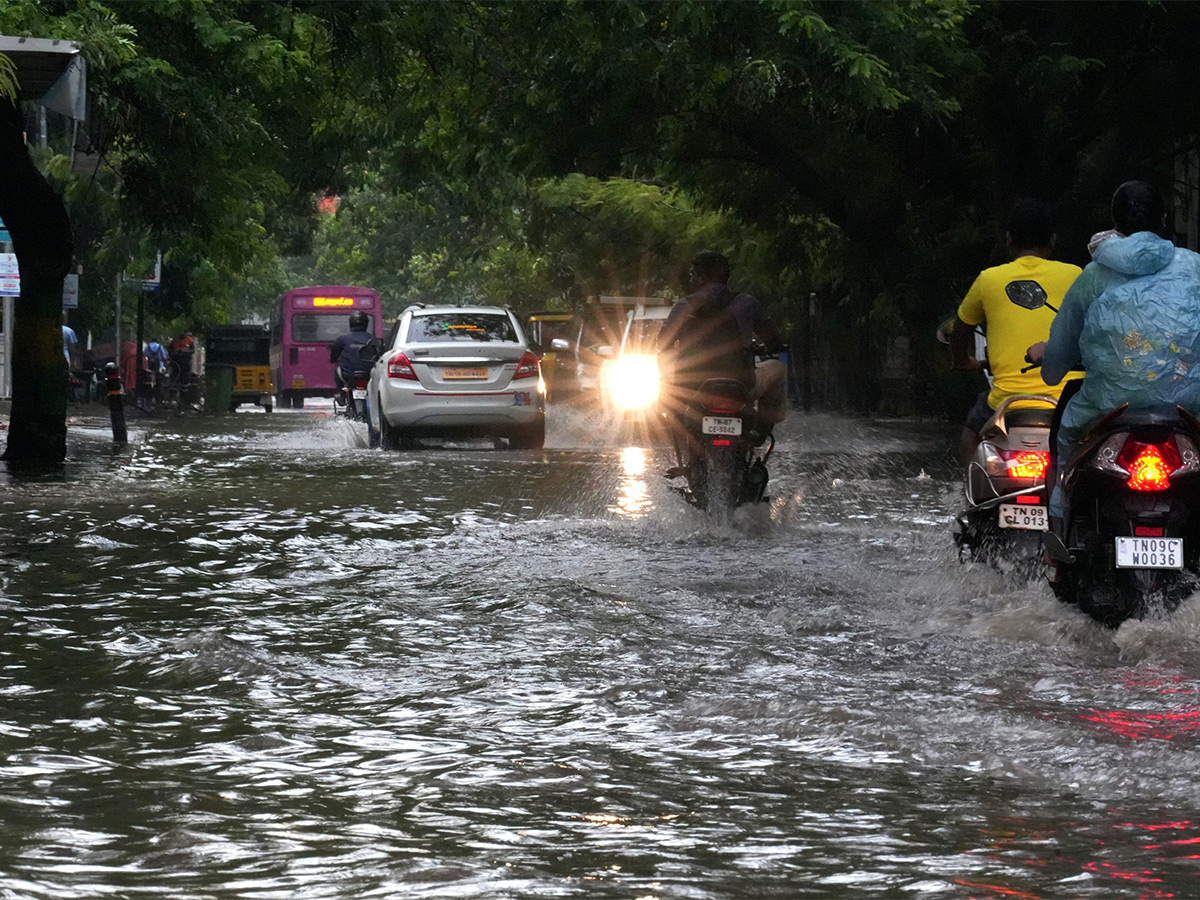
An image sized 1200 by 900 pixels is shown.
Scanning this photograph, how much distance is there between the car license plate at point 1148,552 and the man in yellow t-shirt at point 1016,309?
1.40 metres

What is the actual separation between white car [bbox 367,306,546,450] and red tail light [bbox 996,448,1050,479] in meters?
14.4

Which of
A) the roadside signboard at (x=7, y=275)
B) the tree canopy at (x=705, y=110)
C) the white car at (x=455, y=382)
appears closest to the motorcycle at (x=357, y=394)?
the tree canopy at (x=705, y=110)

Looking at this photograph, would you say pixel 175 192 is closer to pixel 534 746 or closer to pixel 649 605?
pixel 649 605

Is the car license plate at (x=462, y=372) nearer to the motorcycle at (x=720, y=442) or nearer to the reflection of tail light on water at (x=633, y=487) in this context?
the reflection of tail light on water at (x=633, y=487)

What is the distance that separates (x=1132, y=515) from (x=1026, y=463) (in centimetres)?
127

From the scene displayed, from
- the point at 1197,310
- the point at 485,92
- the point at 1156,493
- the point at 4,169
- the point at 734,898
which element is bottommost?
the point at 734,898

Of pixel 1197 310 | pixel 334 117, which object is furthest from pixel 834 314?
pixel 1197 310

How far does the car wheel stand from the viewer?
2362 centimetres

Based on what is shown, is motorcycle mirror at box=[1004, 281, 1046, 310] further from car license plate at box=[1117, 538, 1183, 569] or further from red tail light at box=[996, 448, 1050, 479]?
car license plate at box=[1117, 538, 1183, 569]

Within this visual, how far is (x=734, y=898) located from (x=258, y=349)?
58746 mm

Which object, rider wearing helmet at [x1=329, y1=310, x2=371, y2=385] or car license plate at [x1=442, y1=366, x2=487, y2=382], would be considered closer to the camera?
car license plate at [x1=442, y1=366, x2=487, y2=382]

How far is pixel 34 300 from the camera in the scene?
18734mm

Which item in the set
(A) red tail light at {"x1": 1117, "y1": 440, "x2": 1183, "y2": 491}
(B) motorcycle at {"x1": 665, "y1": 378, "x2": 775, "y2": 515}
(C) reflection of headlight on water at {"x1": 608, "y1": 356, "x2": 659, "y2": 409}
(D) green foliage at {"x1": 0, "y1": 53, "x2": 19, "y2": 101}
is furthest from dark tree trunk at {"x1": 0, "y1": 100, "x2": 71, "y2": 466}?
(A) red tail light at {"x1": 1117, "y1": 440, "x2": 1183, "y2": 491}

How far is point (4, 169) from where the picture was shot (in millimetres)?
17922
